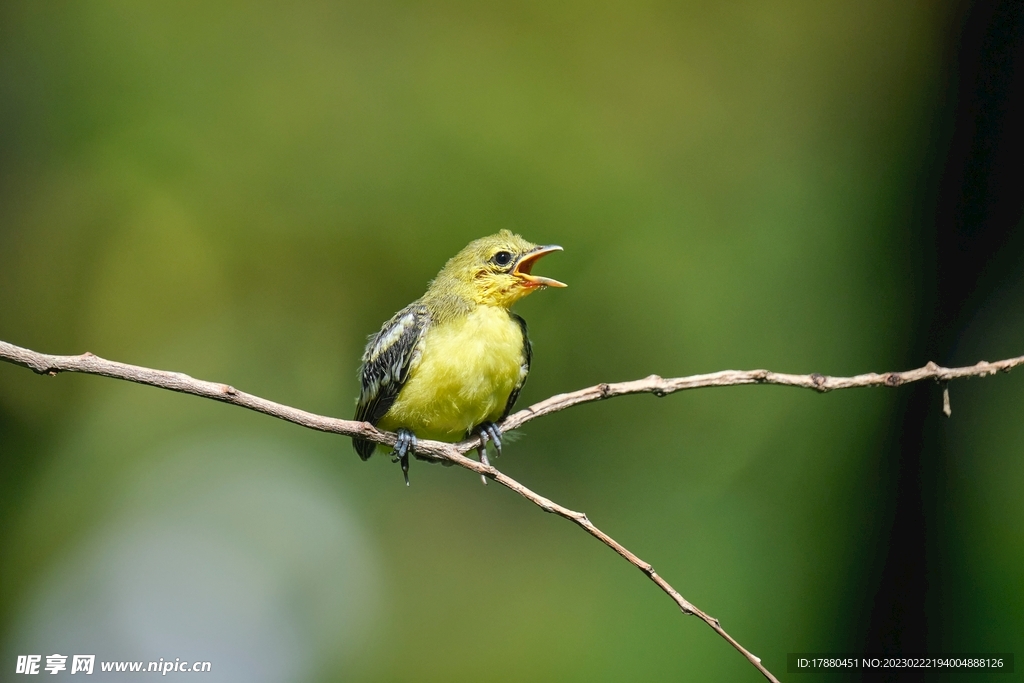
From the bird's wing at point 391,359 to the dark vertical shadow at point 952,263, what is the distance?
765 cm

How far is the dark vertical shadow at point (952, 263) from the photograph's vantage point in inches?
407

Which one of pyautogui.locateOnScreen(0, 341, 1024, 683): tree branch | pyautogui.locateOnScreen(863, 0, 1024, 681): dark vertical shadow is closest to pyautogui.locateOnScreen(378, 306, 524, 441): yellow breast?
pyautogui.locateOnScreen(0, 341, 1024, 683): tree branch

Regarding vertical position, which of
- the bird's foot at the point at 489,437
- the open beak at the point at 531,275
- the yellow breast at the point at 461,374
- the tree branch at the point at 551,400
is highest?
the open beak at the point at 531,275

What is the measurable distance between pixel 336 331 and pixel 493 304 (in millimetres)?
7686

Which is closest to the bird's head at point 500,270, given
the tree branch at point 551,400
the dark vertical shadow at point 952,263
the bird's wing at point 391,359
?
the bird's wing at point 391,359

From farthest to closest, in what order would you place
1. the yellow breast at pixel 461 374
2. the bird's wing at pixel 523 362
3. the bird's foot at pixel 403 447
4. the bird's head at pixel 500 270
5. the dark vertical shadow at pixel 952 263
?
the dark vertical shadow at pixel 952 263
the bird's wing at pixel 523 362
the bird's head at pixel 500 270
the yellow breast at pixel 461 374
the bird's foot at pixel 403 447

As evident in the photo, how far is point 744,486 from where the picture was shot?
37.8 ft

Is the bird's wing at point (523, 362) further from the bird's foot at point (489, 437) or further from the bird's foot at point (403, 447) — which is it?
the bird's foot at point (403, 447)

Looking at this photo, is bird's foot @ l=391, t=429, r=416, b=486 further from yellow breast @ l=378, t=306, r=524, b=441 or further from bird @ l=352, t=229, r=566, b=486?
yellow breast @ l=378, t=306, r=524, b=441

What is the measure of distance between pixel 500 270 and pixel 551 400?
98cm

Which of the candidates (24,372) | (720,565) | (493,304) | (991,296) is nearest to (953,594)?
(720,565)

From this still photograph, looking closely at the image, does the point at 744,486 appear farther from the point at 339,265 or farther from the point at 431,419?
the point at 431,419

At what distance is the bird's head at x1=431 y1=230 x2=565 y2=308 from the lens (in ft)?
15.6

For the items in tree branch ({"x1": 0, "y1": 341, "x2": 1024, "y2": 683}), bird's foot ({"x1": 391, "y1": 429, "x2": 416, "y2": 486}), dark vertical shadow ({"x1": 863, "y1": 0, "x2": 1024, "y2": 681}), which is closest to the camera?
tree branch ({"x1": 0, "y1": 341, "x2": 1024, "y2": 683})
